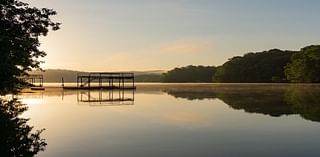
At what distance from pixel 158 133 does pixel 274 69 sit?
411 ft

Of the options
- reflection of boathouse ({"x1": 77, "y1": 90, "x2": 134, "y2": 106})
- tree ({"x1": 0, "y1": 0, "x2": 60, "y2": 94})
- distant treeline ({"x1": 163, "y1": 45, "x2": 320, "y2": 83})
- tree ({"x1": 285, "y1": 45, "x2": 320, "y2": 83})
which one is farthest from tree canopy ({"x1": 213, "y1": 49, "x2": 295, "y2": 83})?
tree ({"x1": 0, "y1": 0, "x2": 60, "y2": 94})

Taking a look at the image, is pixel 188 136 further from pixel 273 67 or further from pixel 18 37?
pixel 273 67

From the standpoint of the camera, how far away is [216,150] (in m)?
13.7

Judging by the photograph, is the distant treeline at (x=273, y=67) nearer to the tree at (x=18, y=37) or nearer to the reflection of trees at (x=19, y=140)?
the tree at (x=18, y=37)

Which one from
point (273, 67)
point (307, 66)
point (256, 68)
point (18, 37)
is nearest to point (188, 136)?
point (18, 37)

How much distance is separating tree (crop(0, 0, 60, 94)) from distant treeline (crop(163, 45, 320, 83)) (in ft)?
275

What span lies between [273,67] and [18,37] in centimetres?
11877

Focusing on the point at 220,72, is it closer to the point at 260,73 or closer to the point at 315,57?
the point at 260,73

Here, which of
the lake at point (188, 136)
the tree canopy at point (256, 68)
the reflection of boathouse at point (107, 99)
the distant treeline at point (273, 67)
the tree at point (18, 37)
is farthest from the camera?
the tree canopy at point (256, 68)

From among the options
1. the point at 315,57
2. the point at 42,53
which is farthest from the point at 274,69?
A: the point at 42,53

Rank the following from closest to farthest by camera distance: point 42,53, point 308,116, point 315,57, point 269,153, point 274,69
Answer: point 269,153 → point 308,116 → point 42,53 → point 315,57 → point 274,69

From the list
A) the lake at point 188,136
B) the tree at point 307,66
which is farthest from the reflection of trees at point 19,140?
the tree at point 307,66

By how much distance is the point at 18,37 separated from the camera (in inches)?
1146

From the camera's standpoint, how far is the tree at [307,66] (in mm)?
104188
